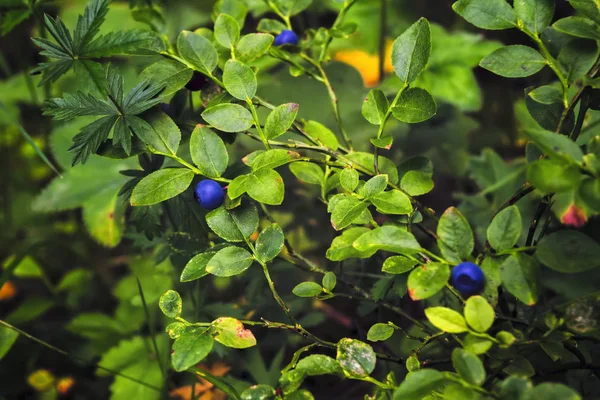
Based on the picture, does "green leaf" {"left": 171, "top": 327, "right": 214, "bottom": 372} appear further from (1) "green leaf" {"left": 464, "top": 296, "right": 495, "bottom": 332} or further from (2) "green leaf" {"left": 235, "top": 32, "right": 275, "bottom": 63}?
(2) "green leaf" {"left": 235, "top": 32, "right": 275, "bottom": 63}

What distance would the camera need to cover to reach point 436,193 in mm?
1768

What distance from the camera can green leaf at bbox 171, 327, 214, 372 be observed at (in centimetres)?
59

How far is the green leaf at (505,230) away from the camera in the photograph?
61 centimetres

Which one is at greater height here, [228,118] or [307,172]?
[228,118]

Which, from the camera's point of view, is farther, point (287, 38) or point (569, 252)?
point (287, 38)

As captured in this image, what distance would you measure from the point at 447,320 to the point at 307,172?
0.30 meters

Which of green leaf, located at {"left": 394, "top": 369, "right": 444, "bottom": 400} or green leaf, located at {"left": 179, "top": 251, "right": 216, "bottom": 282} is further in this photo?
green leaf, located at {"left": 179, "top": 251, "right": 216, "bottom": 282}

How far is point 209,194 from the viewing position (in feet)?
2.42

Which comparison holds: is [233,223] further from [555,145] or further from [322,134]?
[555,145]

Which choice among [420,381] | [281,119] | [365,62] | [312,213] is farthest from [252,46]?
[365,62]

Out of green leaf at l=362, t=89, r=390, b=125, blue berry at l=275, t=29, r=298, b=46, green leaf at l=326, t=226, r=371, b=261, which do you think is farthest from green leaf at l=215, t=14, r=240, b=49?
green leaf at l=326, t=226, r=371, b=261

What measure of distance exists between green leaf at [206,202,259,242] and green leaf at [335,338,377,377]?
0.17 m

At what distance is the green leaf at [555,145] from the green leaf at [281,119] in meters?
0.27

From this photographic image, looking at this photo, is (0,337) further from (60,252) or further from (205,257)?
(60,252)
